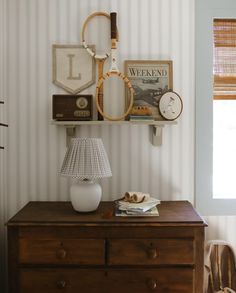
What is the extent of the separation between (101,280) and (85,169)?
21.6 inches

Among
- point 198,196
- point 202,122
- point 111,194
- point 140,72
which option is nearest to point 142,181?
point 111,194

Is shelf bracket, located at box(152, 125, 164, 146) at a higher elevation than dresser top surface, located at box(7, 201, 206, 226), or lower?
higher

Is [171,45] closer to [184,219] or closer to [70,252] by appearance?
[184,219]

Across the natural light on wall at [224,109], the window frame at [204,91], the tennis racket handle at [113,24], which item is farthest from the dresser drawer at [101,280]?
the tennis racket handle at [113,24]

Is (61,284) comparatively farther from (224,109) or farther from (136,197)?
(224,109)

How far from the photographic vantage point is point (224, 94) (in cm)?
239

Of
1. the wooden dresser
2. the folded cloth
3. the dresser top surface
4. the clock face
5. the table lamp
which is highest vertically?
the clock face

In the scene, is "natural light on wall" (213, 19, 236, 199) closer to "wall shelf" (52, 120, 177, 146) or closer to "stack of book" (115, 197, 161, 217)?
"wall shelf" (52, 120, 177, 146)

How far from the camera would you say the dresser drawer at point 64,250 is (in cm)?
Result: 186

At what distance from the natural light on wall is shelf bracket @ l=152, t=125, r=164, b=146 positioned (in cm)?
36

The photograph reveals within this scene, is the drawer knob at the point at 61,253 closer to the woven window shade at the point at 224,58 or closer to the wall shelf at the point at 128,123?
the wall shelf at the point at 128,123

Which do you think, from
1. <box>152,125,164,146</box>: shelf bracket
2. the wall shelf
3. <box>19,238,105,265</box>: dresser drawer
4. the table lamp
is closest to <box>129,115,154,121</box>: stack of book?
the wall shelf

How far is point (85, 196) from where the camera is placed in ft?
6.49

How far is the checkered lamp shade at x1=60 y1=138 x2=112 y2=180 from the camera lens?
1.90 meters
